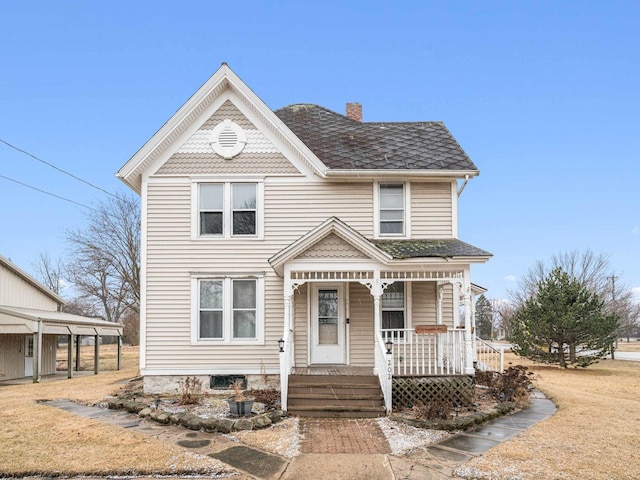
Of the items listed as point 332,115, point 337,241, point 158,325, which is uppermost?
point 332,115

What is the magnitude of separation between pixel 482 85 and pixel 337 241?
15.9 m

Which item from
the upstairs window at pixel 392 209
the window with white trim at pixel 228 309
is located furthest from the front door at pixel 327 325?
the upstairs window at pixel 392 209

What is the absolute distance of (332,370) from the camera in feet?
38.9

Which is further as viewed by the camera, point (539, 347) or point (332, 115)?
point (539, 347)

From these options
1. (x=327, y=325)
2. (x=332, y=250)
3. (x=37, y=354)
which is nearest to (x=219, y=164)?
(x=332, y=250)

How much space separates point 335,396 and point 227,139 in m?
7.22

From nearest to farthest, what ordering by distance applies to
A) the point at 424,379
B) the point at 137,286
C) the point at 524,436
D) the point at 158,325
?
the point at 524,436
the point at 424,379
the point at 158,325
the point at 137,286

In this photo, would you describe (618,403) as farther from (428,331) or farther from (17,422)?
(17,422)

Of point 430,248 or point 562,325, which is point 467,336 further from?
point 562,325

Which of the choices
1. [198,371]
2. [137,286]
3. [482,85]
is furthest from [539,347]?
[137,286]

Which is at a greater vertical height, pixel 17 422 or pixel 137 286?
pixel 137 286

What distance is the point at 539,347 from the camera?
72.4 feet

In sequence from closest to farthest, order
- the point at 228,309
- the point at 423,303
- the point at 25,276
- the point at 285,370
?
the point at 285,370
the point at 228,309
the point at 423,303
the point at 25,276

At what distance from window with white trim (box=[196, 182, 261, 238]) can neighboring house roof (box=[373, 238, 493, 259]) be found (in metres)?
3.46
